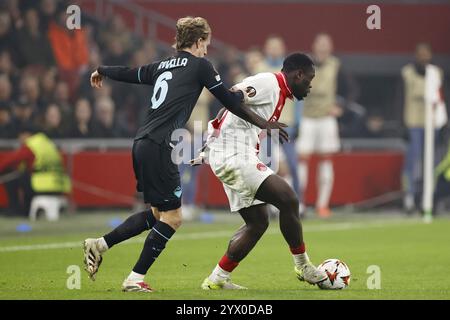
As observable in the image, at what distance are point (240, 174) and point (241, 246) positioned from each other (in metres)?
0.62

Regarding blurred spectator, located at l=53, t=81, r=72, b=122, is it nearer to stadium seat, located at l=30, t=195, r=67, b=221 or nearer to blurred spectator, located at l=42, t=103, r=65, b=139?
blurred spectator, located at l=42, t=103, r=65, b=139

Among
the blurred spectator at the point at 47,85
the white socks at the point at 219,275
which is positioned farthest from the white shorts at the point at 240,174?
the blurred spectator at the point at 47,85

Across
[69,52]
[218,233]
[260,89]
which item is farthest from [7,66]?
[260,89]

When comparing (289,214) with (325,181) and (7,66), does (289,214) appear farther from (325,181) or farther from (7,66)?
(7,66)

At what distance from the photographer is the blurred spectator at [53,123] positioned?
1947 cm

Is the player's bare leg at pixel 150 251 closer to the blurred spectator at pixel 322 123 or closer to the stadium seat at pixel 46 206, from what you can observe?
the stadium seat at pixel 46 206

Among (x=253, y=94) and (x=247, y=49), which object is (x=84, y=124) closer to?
(x=247, y=49)

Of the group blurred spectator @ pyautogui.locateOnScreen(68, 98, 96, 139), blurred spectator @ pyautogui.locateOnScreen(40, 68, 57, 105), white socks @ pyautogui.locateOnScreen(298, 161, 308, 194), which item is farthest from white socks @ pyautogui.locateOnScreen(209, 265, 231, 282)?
blurred spectator @ pyautogui.locateOnScreen(40, 68, 57, 105)

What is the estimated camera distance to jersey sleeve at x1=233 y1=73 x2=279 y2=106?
33.9 ft

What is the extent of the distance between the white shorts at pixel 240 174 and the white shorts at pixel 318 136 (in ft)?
30.7

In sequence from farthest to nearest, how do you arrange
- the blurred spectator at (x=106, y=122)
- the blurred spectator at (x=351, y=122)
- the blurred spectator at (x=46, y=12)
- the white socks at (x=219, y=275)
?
the blurred spectator at (x=351, y=122)
the blurred spectator at (x=46, y=12)
the blurred spectator at (x=106, y=122)
the white socks at (x=219, y=275)

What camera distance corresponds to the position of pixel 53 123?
19594mm

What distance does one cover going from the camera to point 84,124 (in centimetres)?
1998
